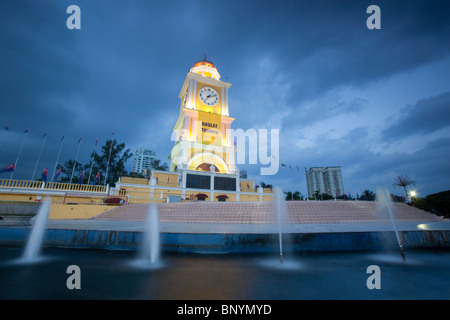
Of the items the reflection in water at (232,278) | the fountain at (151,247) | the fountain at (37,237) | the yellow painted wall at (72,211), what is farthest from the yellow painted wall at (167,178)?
the reflection in water at (232,278)

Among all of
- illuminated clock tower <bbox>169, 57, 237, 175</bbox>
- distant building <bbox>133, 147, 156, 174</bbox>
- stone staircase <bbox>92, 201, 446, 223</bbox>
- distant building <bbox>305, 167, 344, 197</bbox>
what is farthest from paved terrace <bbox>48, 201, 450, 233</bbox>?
distant building <bbox>133, 147, 156, 174</bbox>

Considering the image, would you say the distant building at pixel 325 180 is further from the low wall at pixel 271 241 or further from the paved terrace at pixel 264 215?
the low wall at pixel 271 241

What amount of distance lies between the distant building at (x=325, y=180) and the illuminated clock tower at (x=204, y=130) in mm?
41005

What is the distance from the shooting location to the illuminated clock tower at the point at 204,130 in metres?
31.5

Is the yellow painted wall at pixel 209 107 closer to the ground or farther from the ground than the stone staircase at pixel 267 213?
farther from the ground

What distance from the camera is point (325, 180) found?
212 ft

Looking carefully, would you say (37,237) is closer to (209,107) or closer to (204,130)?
(204,130)

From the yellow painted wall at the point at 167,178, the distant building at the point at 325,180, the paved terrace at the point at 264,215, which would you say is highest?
the distant building at the point at 325,180

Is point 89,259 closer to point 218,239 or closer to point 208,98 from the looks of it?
point 218,239

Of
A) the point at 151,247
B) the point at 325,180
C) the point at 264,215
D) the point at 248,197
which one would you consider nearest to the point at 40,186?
the point at 151,247

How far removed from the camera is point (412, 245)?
634cm
